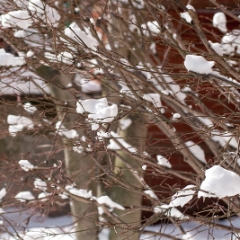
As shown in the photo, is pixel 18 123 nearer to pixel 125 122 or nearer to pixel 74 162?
pixel 74 162

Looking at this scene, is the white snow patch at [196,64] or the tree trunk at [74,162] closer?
the white snow patch at [196,64]

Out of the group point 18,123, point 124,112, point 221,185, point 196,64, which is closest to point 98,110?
point 124,112

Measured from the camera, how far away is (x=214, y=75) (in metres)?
2.92

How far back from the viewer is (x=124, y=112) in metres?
3.94

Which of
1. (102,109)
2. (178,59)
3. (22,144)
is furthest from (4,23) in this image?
(22,144)

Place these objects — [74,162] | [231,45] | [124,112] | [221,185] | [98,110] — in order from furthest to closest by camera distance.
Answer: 1. [74,162]
2. [231,45]
3. [124,112]
4. [98,110]
5. [221,185]

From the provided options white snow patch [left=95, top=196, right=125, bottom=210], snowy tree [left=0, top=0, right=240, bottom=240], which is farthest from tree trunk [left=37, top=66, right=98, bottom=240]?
white snow patch [left=95, top=196, right=125, bottom=210]

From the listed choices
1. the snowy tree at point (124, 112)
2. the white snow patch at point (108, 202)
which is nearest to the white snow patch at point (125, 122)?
the snowy tree at point (124, 112)

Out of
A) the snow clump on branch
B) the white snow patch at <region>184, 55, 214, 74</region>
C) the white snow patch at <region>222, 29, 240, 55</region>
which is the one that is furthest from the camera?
the white snow patch at <region>222, 29, 240, 55</region>

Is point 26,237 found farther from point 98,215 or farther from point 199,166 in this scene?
point 199,166

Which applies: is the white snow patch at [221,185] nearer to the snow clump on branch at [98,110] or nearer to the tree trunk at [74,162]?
the snow clump on branch at [98,110]

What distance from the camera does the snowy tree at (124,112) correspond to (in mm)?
3260

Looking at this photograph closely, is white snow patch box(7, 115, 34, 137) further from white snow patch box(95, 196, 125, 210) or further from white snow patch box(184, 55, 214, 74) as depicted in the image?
white snow patch box(184, 55, 214, 74)

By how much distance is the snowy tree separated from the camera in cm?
326
